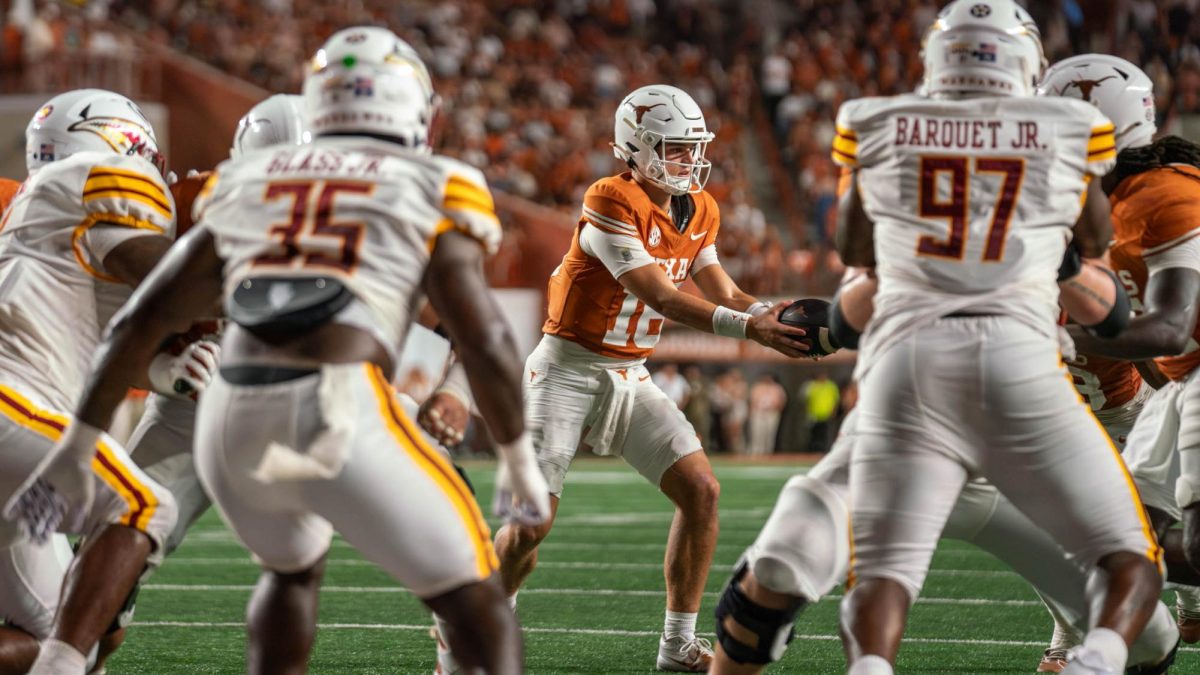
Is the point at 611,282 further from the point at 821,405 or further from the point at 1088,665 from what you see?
the point at 821,405

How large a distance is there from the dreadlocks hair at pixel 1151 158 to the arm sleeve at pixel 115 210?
2502mm

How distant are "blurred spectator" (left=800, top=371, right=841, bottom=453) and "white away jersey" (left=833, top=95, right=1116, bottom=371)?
16.7 m

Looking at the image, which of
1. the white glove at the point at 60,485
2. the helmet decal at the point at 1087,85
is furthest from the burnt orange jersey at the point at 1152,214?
the white glove at the point at 60,485

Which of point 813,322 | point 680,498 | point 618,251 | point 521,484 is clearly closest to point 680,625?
point 680,498

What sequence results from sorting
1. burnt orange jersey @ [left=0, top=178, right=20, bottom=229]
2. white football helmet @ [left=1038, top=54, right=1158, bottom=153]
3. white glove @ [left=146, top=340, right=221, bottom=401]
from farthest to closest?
burnt orange jersey @ [left=0, top=178, right=20, bottom=229] → white football helmet @ [left=1038, top=54, right=1158, bottom=153] → white glove @ [left=146, top=340, right=221, bottom=401]

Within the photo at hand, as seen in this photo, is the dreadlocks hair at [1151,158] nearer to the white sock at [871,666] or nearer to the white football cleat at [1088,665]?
the white football cleat at [1088,665]

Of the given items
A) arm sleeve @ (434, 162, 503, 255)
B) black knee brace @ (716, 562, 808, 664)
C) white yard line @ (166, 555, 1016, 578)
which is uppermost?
arm sleeve @ (434, 162, 503, 255)

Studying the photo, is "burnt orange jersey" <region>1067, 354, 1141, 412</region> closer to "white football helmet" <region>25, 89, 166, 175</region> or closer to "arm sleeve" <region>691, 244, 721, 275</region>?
"arm sleeve" <region>691, 244, 721, 275</region>

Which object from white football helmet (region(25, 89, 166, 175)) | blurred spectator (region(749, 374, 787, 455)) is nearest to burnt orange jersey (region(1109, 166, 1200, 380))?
white football helmet (region(25, 89, 166, 175))

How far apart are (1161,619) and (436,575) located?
179cm

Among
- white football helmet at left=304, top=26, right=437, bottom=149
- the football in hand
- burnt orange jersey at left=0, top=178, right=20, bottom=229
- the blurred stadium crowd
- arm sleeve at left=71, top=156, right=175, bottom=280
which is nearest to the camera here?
white football helmet at left=304, top=26, right=437, bottom=149

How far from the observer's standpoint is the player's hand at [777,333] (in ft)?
16.0

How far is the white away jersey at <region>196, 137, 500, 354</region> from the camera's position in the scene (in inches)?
118

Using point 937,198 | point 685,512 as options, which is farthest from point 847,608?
point 685,512
